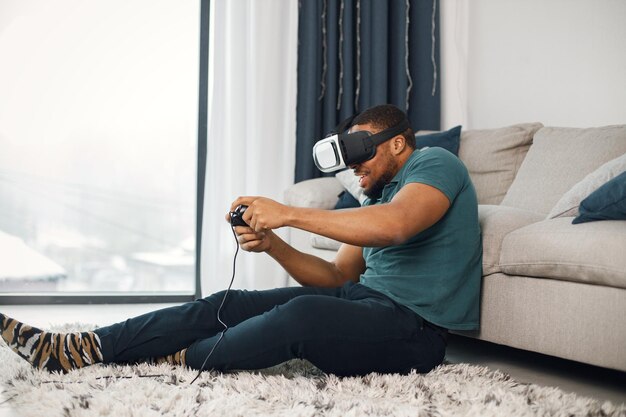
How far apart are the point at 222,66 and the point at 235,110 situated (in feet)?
0.80

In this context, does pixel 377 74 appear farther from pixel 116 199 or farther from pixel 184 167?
pixel 116 199

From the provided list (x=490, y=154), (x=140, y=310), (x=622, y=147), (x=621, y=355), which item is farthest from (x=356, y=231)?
(x=140, y=310)

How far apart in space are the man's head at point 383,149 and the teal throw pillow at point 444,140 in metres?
1.16

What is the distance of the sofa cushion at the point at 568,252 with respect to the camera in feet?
5.33

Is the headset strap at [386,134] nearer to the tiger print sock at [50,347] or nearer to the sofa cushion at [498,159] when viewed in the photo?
the tiger print sock at [50,347]

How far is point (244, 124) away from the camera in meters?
3.52

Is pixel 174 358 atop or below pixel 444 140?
below

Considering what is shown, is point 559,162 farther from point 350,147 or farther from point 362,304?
point 362,304

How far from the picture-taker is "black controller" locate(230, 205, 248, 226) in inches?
62.3

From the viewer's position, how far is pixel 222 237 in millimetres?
3477

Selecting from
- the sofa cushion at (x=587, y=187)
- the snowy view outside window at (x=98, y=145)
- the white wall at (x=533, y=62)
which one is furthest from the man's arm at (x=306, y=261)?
the snowy view outside window at (x=98, y=145)

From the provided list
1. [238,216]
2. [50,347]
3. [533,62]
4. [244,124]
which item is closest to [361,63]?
[244,124]

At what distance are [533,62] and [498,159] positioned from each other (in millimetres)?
761

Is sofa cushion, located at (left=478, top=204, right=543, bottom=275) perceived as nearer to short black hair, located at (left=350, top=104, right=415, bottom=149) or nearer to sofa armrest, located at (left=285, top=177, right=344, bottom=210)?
short black hair, located at (left=350, top=104, right=415, bottom=149)
